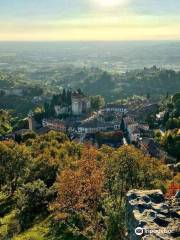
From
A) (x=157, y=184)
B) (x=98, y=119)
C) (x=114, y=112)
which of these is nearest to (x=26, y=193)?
(x=157, y=184)

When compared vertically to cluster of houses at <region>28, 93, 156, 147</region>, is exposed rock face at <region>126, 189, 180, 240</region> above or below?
above

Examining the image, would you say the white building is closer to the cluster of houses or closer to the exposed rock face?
the cluster of houses

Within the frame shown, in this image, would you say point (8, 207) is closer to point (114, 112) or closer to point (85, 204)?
point (85, 204)

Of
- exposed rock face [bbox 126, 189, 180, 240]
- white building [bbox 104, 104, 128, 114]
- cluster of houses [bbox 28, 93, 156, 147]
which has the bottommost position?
white building [bbox 104, 104, 128, 114]

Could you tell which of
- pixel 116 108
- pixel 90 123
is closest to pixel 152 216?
pixel 90 123

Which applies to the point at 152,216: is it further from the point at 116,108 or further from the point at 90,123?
the point at 116,108

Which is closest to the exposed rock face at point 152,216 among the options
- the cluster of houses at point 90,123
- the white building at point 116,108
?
the cluster of houses at point 90,123

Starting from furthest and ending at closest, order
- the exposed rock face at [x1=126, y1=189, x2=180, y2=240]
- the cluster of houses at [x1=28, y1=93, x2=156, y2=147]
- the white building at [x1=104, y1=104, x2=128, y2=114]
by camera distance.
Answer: the white building at [x1=104, y1=104, x2=128, y2=114] → the cluster of houses at [x1=28, y1=93, x2=156, y2=147] → the exposed rock face at [x1=126, y1=189, x2=180, y2=240]

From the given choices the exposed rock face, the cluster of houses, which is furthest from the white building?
the exposed rock face

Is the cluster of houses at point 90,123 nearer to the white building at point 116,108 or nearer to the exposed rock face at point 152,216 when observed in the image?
the white building at point 116,108

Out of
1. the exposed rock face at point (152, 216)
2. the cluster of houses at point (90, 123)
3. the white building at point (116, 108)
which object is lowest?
the white building at point (116, 108)
